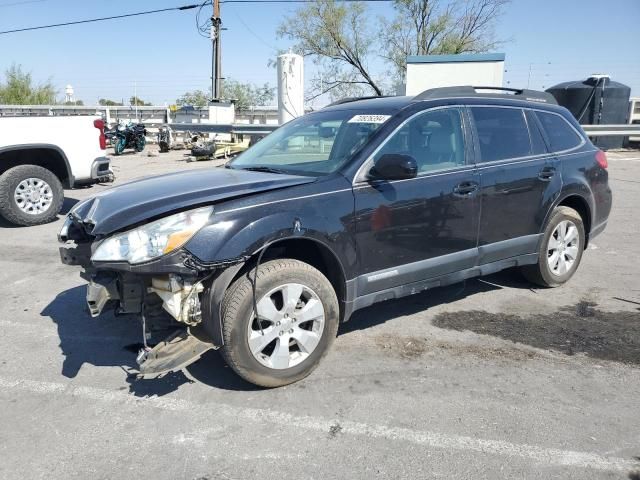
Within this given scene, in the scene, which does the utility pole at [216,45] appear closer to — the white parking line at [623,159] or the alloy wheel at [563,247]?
the white parking line at [623,159]

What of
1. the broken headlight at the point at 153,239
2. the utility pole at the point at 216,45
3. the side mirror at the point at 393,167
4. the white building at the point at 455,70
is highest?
the utility pole at the point at 216,45

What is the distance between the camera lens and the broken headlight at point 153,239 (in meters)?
2.96

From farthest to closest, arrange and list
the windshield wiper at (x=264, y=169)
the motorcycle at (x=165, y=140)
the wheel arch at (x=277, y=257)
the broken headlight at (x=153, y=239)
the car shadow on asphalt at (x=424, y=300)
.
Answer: the motorcycle at (x=165, y=140), the car shadow on asphalt at (x=424, y=300), the windshield wiper at (x=264, y=169), the wheel arch at (x=277, y=257), the broken headlight at (x=153, y=239)

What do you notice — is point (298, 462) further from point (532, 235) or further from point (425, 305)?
point (532, 235)

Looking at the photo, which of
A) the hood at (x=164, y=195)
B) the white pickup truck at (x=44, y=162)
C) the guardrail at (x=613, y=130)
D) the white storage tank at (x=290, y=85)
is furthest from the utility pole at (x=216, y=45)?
the hood at (x=164, y=195)

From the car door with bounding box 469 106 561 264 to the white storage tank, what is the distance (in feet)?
32.6

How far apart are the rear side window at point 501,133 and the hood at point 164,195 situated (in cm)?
170

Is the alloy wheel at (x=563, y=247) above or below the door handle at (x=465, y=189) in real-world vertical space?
below

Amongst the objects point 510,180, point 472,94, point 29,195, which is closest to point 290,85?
point 29,195

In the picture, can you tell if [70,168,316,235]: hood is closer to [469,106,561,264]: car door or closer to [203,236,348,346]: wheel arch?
[203,236,348,346]: wheel arch

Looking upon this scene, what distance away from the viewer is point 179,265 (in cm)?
292

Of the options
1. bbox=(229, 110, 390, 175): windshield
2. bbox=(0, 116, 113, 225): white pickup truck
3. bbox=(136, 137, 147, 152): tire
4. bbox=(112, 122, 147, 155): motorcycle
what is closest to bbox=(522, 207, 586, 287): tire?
bbox=(229, 110, 390, 175): windshield

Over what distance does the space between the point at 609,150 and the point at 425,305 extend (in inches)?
720

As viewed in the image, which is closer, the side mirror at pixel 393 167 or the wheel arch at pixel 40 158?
the side mirror at pixel 393 167
